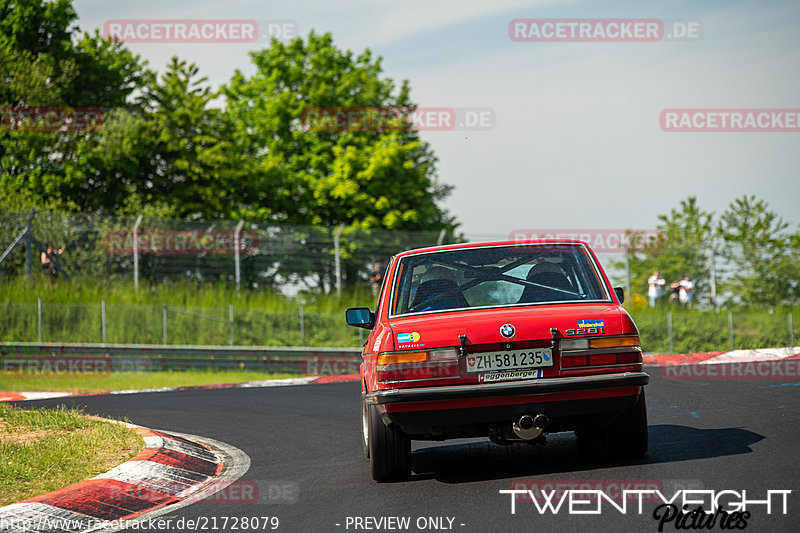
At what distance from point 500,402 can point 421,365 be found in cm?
56

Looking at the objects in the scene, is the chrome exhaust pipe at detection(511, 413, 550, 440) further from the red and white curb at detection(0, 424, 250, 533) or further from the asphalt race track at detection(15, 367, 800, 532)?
the red and white curb at detection(0, 424, 250, 533)

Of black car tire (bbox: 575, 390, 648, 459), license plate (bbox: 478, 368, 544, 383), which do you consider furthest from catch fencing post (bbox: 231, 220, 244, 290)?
license plate (bbox: 478, 368, 544, 383)

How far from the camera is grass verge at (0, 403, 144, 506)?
6887 mm

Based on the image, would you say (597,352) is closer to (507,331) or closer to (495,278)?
(507,331)

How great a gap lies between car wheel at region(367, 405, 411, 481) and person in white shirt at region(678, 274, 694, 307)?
19.2 m

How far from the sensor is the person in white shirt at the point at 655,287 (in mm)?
24938

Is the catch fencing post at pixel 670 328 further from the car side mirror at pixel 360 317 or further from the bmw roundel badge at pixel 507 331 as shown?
the bmw roundel badge at pixel 507 331

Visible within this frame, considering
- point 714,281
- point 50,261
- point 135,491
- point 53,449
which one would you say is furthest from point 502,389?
point 50,261

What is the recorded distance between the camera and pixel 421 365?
20.7 feet

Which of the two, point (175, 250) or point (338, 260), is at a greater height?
point (175, 250)

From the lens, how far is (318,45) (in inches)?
1813

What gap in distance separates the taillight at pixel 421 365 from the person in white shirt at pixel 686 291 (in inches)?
766

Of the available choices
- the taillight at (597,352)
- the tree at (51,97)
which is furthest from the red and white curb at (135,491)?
the tree at (51,97)

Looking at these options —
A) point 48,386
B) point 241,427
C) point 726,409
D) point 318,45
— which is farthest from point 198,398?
point 318,45
